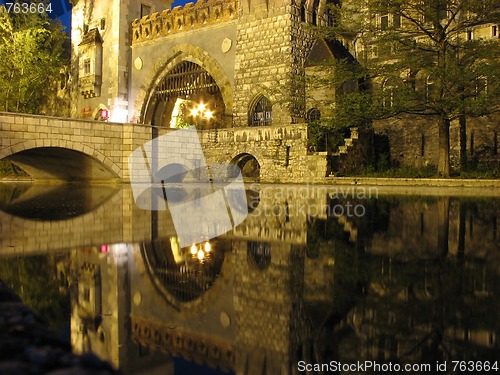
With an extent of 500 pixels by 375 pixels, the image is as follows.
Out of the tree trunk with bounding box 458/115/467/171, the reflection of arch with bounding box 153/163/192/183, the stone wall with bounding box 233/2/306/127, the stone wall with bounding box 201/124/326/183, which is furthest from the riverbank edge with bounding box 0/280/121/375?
the tree trunk with bounding box 458/115/467/171

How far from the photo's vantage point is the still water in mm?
2102

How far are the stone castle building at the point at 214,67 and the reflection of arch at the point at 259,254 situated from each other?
15227 mm

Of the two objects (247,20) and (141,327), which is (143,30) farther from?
(141,327)

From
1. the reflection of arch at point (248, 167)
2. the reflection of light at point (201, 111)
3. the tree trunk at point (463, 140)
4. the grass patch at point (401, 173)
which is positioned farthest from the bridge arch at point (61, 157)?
the tree trunk at point (463, 140)

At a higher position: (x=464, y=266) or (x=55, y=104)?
(x=55, y=104)

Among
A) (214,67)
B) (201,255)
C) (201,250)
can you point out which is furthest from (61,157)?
(201,255)

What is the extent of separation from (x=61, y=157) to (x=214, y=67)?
422 inches

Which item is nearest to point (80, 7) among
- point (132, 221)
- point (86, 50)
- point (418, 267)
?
point (86, 50)

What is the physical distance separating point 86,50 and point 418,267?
1304 inches

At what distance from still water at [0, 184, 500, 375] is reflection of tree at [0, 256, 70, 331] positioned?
0.04 ft

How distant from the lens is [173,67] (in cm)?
2977

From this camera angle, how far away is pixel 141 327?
251 cm

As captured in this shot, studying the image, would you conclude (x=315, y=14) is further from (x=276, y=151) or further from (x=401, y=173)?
(x=401, y=173)

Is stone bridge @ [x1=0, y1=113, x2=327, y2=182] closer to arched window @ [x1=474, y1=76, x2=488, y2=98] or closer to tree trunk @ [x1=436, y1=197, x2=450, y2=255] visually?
arched window @ [x1=474, y1=76, x2=488, y2=98]
